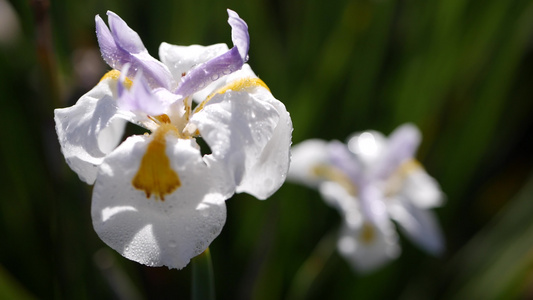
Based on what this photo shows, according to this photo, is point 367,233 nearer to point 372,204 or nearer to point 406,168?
point 372,204

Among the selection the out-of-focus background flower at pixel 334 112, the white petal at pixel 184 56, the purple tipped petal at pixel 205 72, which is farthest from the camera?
the out-of-focus background flower at pixel 334 112

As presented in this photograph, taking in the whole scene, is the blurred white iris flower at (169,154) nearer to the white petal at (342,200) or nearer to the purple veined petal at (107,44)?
the purple veined petal at (107,44)

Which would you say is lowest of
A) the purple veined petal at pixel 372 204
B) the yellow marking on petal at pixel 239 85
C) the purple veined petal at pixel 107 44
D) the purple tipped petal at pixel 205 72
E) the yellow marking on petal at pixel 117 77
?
the purple veined petal at pixel 372 204

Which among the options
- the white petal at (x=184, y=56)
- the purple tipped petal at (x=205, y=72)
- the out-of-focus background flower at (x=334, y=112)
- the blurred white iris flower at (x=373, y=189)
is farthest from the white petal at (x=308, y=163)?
the purple tipped petal at (x=205, y=72)

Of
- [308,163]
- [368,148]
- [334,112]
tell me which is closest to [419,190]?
[368,148]

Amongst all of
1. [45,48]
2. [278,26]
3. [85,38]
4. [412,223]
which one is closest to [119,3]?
[85,38]

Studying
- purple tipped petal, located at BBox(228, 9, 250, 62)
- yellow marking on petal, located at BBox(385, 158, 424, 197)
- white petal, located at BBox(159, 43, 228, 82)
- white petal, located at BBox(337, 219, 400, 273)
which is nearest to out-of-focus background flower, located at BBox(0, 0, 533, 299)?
white petal, located at BBox(337, 219, 400, 273)
